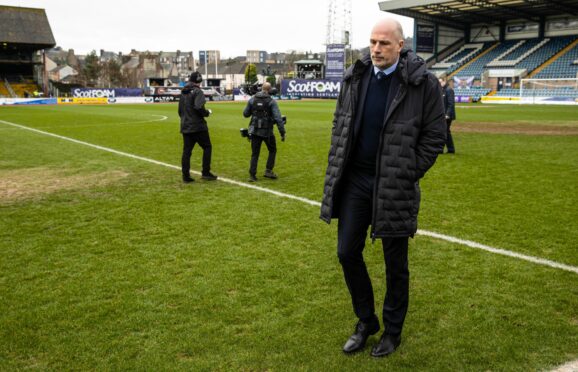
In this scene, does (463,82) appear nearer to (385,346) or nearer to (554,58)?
(554,58)

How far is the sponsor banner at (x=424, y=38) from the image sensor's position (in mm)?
66875

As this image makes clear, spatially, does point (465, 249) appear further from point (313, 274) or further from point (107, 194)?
point (107, 194)

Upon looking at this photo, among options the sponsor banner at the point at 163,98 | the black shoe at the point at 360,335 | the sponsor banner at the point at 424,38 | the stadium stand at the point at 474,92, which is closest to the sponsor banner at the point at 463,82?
the stadium stand at the point at 474,92

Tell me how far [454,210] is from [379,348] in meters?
4.60

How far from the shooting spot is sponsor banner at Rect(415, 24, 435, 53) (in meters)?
66.9

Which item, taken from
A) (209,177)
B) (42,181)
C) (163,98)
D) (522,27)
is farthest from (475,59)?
(42,181)

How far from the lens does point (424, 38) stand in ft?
221

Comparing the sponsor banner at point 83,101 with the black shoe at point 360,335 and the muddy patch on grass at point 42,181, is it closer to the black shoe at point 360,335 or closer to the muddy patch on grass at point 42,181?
the muddy patch on grass at point 42,181

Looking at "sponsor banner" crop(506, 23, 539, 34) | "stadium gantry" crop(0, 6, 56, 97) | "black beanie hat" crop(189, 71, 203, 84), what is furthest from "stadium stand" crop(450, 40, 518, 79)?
"black beanie hat" crop(189, 71, 203, 84)

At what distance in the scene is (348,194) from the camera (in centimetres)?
380

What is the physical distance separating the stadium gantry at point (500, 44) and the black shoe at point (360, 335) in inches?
1829

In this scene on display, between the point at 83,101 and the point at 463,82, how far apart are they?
40.8m

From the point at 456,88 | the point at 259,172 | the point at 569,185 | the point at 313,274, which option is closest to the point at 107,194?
the point at 259,172

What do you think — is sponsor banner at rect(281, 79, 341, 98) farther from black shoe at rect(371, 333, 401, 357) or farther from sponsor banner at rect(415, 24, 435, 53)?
black shoe at rect(371, 333, 401, 357)
